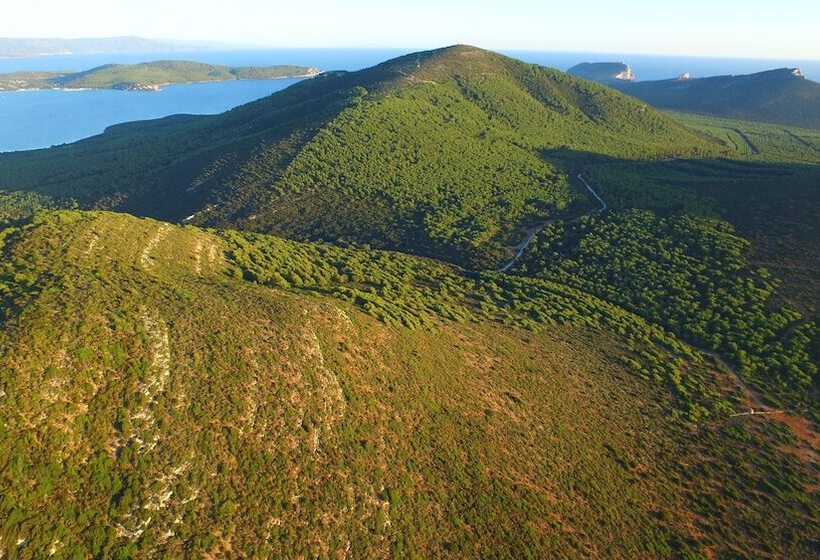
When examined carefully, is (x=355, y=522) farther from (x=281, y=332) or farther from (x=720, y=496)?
(x=720, y=496)

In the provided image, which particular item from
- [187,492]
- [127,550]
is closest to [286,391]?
[187,492]

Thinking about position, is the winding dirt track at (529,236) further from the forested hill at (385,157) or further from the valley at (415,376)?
the forested hill at (385,157)

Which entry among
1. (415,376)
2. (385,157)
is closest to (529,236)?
(385,157)

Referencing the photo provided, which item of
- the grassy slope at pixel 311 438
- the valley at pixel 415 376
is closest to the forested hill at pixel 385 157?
the valley at pixel 415 376

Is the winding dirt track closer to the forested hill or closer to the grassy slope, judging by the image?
the forested hill

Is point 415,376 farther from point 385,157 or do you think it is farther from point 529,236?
point 385,157
